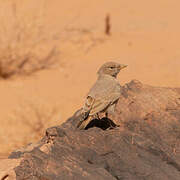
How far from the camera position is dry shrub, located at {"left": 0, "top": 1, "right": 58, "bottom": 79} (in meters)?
11.7

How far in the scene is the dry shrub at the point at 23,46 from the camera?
38.4 ft

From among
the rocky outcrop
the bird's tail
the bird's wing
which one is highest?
the bird's wing

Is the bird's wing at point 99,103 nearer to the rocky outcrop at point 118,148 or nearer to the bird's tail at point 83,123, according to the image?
the bird's tail at point 83,123

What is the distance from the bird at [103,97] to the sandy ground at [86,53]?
3.70 metres

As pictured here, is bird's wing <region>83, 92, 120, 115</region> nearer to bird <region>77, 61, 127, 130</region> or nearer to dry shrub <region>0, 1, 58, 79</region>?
bird <region>77, 61, 127, 130</region>

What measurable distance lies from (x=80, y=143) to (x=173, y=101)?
182 cm

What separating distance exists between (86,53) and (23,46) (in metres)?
1.87

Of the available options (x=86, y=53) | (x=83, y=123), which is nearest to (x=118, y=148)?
(x=83, y=123)

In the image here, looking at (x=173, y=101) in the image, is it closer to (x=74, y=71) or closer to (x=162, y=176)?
(x=162, y=176)

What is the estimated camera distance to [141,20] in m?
15.0

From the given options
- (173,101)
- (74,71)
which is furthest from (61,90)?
(173,101)

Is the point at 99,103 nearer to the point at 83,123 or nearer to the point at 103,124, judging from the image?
the point at 83,123

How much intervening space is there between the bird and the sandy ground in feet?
12.1

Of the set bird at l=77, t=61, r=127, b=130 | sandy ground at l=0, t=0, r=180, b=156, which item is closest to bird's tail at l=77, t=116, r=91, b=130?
bird at l=77, t=61, r=127, b=130
